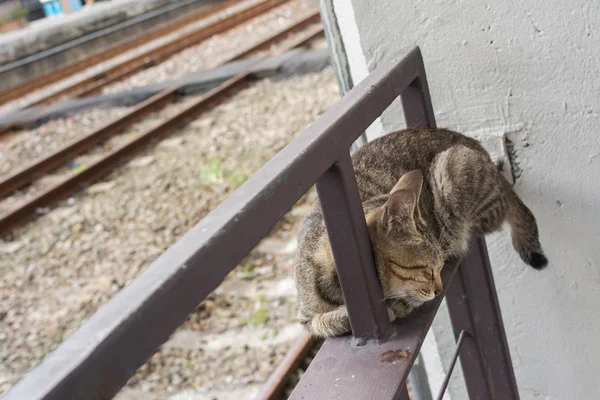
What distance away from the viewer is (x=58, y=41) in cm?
1201

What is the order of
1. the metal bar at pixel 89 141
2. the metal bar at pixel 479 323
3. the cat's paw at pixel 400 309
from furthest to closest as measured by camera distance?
1. the metal bar at pixel 89 141
2. the metal bar at pixel 479 323
3. the cat's paw at pixel 400 309

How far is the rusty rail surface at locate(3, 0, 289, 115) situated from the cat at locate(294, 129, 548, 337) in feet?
24.5

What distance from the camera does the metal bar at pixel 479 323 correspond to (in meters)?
2.35

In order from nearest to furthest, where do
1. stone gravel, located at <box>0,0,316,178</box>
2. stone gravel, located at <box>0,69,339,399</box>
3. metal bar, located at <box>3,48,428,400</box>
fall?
metal bar, located at <box>3,48,428,400</box>
stone gravel, located at <box>0,69,339,399</box>
stone gravel, located at <box>0,0,316,178</box>

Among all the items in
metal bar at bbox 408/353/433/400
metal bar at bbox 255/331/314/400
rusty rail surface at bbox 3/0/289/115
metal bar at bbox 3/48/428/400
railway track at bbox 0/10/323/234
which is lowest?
metal bar at bbox 255/331/314/400

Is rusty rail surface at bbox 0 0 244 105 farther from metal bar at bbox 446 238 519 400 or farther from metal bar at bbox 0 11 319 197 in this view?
metal bar at bbox 446 238 519 400

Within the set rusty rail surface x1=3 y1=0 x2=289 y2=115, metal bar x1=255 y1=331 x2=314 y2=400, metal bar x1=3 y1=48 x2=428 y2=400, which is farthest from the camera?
rusty rail surface x1=3 y1=0 x2=289 y2=115

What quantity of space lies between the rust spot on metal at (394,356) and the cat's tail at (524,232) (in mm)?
899

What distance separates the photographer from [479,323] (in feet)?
7.82

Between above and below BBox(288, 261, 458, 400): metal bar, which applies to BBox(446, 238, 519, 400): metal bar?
below

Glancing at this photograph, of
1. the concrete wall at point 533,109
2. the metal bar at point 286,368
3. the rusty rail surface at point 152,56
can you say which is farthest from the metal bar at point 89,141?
the concrete wall at point 533,109

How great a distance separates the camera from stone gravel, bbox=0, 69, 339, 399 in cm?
418

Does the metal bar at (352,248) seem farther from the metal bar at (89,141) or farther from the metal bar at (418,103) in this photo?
the metal bar at (89,141)

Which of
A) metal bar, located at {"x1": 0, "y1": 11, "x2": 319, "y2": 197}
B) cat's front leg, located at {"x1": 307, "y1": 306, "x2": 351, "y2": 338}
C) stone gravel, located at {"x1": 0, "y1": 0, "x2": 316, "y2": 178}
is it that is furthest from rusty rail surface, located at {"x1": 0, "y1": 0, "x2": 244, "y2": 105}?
cat's front leg, located at {"x1": 307, "y1": 306, "x2": 351, "y2": 338}
